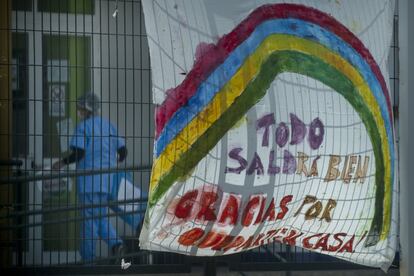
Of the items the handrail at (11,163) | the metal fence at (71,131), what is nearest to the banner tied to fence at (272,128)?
the metal fence at (71,131)

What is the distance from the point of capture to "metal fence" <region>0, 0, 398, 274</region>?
20.3 feet

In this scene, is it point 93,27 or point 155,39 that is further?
point 93,27

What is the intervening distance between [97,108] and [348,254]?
2436 mm

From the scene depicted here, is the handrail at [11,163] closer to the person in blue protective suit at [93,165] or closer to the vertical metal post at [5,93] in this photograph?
the vertical metal post at [5,93]

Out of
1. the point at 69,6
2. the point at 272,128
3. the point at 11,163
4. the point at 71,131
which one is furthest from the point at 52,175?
the point at 272,128

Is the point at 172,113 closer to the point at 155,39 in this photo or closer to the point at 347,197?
the point at 155,39

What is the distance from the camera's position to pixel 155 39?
15.2 feet

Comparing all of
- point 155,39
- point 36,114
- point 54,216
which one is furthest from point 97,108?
point 155,39

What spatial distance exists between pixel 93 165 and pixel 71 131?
40 centimetres

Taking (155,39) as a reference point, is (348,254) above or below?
below

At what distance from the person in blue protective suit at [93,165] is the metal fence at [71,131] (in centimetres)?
1

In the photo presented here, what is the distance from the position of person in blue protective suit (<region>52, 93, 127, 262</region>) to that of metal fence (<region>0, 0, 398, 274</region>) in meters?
0.01

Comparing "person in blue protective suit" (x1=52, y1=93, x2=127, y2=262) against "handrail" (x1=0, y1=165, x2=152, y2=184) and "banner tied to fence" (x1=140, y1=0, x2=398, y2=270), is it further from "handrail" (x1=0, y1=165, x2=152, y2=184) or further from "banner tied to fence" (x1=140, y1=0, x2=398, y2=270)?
"banner tied to fence" (x1=140, y1=0, x2=398, y2=270)

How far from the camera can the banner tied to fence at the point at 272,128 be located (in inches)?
183
